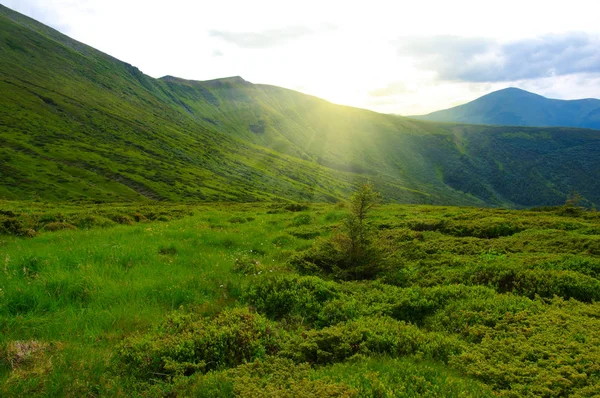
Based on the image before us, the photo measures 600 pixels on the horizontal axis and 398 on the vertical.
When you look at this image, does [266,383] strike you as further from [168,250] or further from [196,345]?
[168,250]

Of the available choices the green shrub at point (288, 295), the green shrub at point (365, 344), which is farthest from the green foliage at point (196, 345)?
the green shrub at point (288, 295)

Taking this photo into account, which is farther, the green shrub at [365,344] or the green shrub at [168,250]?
the green shrub at [168,250]

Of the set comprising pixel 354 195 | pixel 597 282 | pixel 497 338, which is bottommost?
pixel 497 338

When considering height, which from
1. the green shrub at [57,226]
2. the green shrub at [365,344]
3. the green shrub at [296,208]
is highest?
the green shrub at [365,344]

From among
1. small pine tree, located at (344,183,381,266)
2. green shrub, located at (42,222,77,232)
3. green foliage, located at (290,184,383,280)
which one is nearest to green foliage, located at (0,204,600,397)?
green foliage, located at (290,184,383,280)

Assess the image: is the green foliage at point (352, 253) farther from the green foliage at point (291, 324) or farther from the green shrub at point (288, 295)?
the green shrub at point (288, 295)

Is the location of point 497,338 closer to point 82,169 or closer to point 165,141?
point 82,169

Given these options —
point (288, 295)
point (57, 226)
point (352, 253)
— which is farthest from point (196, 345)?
point (57, 226)

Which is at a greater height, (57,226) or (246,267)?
(246,267)

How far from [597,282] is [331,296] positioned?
7.47 meters

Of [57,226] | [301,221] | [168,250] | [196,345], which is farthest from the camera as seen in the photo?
[301,221]

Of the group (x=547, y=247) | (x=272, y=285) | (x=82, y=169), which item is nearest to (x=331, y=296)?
(x=272, y=285)

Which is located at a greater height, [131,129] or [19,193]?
[131,129]

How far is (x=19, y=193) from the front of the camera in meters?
87.0
